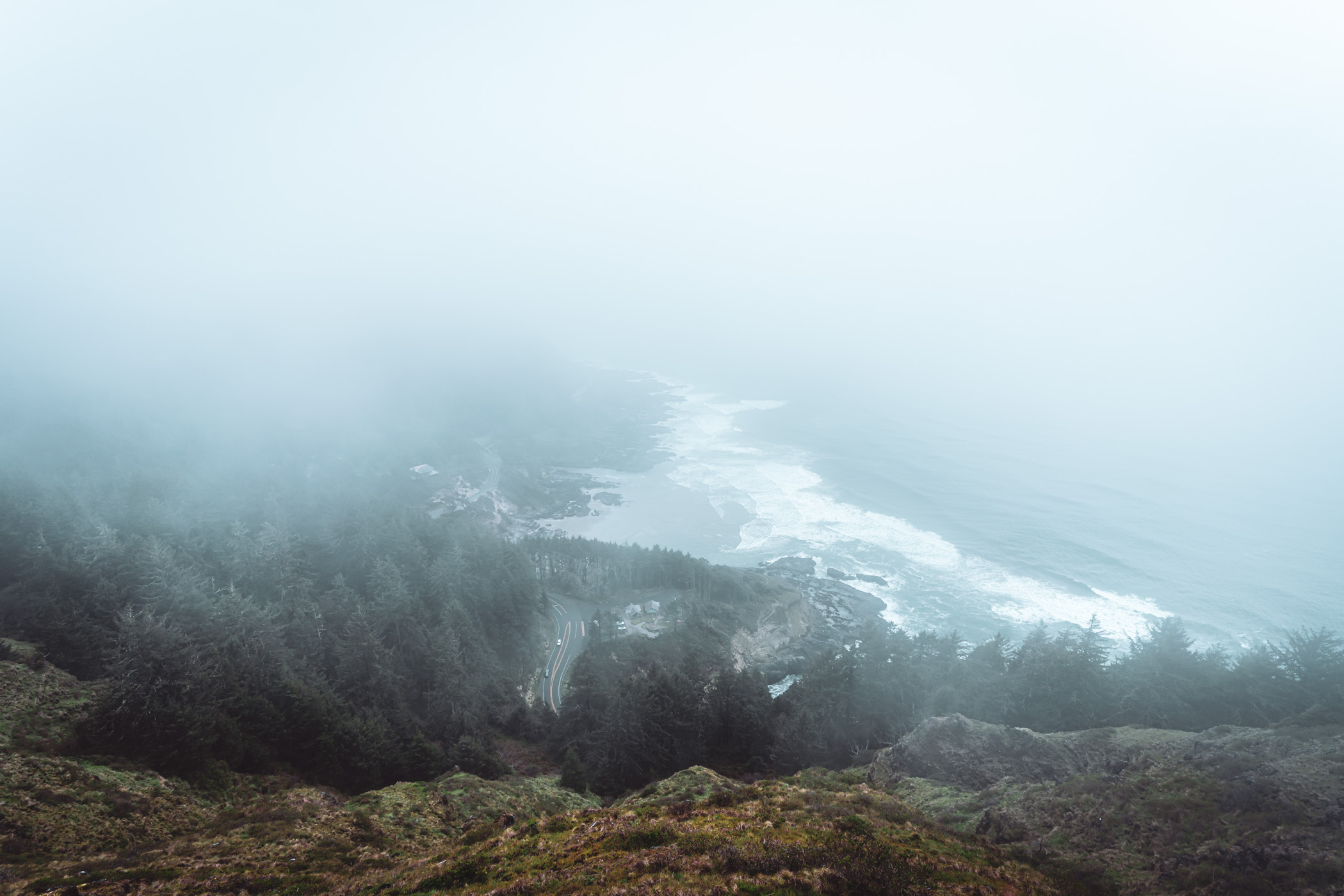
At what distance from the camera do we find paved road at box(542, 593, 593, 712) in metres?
71.0

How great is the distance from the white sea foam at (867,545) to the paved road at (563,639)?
3953 centimetres

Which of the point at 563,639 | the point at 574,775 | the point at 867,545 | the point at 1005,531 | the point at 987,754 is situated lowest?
the point at 563,639

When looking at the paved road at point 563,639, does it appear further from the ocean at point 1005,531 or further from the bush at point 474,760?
the ocean at point 1005,531

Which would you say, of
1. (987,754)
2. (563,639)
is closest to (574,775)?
(987,754)

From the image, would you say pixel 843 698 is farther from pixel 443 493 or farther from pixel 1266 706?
pixel 443 493

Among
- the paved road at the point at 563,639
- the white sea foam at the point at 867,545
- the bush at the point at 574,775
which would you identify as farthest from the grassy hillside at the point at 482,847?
the white sea foam at the point at 867,545

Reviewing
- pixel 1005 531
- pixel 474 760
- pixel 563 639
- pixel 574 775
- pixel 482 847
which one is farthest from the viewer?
pixel 1005 531

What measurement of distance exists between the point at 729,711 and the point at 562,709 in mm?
19314

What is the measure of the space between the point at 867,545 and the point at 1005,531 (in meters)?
31.9

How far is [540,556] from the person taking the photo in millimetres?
103500

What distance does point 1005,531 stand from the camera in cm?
11881

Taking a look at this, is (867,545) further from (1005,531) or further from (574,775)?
(574,775)

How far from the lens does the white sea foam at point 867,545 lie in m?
92.2

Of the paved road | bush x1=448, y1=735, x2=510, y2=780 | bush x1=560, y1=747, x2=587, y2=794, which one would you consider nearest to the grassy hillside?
bush x1=560, y1=747, x2=587, y2=794
